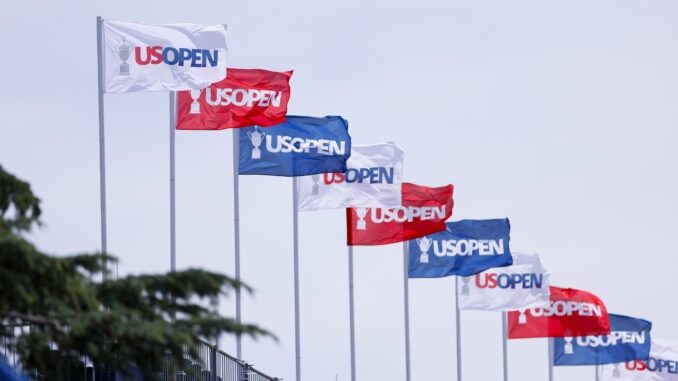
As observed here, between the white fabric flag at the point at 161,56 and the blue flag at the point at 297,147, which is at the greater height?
the white fabric flag at the point at 161,56

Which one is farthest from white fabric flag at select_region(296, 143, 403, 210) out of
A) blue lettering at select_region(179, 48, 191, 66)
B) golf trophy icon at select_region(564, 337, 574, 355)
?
golf trophy icon at select_region(564, 337, 574, 355)

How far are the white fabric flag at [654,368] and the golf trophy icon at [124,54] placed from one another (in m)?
33.2

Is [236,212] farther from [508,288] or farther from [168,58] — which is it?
[508,288]

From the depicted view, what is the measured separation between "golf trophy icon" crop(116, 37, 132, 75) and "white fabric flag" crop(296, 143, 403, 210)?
349 inches

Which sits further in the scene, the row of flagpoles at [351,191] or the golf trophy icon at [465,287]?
the golf trophy icon at [465,287]

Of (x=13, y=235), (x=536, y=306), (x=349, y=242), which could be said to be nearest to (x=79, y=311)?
(x=13, y=235)

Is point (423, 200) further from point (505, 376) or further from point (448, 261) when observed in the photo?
point (505, 376)

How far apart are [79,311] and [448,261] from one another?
28222mm

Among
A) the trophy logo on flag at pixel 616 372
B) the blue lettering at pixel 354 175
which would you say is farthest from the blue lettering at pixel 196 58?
the trophy logo on flag at pixel 616 372

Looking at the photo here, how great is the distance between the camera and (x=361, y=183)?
123 ft

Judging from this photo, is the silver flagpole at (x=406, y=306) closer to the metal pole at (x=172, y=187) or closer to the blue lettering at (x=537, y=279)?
the blue lettering at (x=537, y=279)

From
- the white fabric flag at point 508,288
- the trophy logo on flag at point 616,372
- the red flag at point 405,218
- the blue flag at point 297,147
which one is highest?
the blue flag at point 297,147

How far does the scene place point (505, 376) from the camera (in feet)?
165

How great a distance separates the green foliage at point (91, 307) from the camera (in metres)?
14.1
